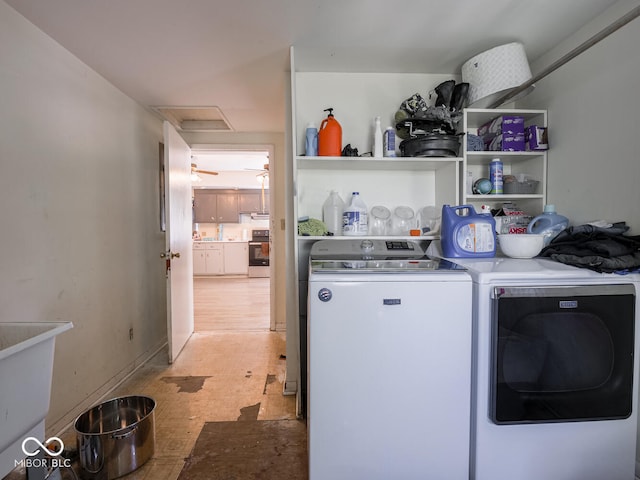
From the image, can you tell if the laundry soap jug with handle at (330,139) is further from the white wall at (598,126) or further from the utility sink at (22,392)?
the utility sink at (22,392)

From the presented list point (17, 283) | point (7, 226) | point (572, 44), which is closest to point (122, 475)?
point (17, 283)

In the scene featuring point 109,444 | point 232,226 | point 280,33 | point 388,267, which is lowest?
point 109,444

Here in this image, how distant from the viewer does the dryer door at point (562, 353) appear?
1.18m

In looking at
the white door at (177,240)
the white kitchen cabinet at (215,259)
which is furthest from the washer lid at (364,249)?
the white kitchen cabinet at (215,259)

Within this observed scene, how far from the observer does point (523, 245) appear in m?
1.50

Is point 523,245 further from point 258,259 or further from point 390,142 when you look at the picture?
point 258,259

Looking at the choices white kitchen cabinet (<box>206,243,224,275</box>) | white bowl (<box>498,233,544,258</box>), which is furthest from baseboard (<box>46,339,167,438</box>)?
white kitchen cabinet (<box>206,243,224,275</box>)

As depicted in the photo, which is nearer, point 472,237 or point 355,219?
point 472,237

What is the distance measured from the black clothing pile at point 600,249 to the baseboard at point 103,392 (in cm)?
263

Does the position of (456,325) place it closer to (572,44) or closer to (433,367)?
(433,367)

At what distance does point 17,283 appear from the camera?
1.49 meters

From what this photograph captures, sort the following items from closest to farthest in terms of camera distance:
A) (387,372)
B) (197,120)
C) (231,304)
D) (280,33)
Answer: (387,372), (280,33), (197,120), (231,304)

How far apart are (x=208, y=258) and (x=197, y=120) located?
4.12 metres

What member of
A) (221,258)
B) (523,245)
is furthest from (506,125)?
(221,258)
